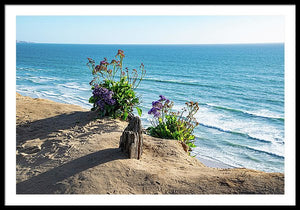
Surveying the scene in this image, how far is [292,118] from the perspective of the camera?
3.57 metres

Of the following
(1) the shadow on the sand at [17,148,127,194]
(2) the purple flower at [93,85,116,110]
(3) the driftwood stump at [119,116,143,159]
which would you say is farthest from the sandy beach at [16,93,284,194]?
(2) the purple flower at [93,85,116,110]

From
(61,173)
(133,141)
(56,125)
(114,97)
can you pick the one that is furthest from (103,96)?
(61,173)

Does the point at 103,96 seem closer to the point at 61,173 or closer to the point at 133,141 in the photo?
the point at 133,141

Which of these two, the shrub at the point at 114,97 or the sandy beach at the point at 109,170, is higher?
the shrub at the point at 114,97

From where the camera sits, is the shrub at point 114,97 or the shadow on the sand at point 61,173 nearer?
the shadow on the sand at point 61,173

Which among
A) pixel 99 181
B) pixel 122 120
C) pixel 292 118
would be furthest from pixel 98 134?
pixel 292 118

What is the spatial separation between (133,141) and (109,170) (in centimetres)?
71

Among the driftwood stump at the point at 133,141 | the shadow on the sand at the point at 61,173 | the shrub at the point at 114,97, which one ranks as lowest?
the shadow on the sand at the point at 61,173

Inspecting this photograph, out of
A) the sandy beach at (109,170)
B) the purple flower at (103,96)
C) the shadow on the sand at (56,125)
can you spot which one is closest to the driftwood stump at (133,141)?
the sandy beach at (109,170)

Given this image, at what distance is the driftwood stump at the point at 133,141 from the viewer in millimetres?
5090

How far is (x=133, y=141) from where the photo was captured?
506 cm

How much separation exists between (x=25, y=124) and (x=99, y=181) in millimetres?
4364

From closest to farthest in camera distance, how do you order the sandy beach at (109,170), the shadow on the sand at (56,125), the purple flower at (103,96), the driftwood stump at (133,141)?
the sandy beach at (109,170) < the driftwood stump at (133,141) < the shadow on the sand at (56,125) < the purple flower at (103,96)

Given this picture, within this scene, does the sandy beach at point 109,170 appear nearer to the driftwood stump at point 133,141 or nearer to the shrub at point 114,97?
the driftwood stump at point 133,141
